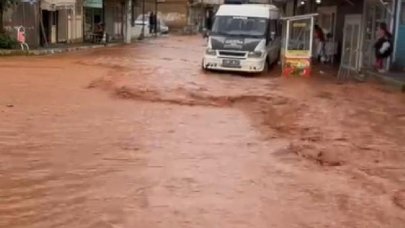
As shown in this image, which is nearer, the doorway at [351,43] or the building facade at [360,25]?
the building facade at [360,25]

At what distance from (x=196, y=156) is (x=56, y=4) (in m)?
25.9

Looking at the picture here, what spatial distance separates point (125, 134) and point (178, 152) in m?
1.58

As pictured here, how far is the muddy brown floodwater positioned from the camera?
23.8 ft

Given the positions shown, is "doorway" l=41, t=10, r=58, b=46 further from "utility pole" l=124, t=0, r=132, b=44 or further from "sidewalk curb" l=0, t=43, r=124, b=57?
"utility pole" l=124, t=0, r=132, b=44

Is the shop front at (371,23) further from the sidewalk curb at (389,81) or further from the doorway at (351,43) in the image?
the sidewalk curb at (389,81)

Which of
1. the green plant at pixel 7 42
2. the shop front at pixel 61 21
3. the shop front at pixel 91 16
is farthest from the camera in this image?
the shop front at pixel 91 16

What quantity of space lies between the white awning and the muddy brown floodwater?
48.1 ft

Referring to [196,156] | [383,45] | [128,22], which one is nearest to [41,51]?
[383,45]

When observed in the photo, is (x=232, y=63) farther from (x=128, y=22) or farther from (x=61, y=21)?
(x=128, y=22)

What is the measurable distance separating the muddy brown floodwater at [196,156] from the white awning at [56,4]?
14672mm

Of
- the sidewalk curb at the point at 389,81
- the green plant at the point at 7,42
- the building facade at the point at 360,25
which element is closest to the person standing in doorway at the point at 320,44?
the building facade at the point at 360,25

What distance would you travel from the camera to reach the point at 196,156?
→ 10.1 m

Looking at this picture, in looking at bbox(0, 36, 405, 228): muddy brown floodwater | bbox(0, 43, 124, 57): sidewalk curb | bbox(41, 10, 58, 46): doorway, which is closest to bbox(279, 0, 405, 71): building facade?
bbox(0, 36, 405, 228): muddy brown floodwater

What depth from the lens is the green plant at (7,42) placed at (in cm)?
2839
